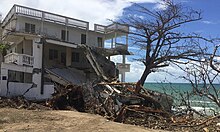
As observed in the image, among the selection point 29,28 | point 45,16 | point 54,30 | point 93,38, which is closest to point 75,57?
point 93,38

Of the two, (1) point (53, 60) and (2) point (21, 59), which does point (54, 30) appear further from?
(2) point (21, 59)

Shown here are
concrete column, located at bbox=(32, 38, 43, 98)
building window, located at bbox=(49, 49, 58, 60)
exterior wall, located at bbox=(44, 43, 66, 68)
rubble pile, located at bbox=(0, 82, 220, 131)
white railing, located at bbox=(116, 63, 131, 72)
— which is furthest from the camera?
white railing, located at bbox=(116, 63, 131, 72)

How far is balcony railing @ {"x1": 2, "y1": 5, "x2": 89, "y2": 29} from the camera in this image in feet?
83.6

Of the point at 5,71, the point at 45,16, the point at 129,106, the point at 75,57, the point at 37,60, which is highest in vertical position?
the point at 45,16

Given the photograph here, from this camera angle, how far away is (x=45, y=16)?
26.8 meters

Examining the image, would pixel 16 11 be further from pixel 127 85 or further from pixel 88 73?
pixel 127 85

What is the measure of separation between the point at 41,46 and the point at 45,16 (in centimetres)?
474

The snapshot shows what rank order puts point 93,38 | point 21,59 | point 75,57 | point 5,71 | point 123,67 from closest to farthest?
point 5,71
point 21,59
point 75,57
point 93,38
point 123,67

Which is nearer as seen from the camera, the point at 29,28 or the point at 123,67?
the point at 29,28

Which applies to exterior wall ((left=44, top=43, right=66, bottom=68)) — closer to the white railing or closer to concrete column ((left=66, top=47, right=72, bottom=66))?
concrete column ((left=66, top=47, right=72, bottom=66))

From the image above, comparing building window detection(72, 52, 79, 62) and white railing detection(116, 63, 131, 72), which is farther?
white railing detection(116, 63, 131, 72)

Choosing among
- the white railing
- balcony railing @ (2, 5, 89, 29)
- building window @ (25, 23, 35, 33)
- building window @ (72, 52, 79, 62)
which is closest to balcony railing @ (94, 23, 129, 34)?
balcony railing @ (2, 5, 89, 29)

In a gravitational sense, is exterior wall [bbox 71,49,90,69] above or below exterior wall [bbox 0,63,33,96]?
above

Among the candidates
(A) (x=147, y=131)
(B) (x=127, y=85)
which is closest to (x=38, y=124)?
(A) (x=147, y=131)
